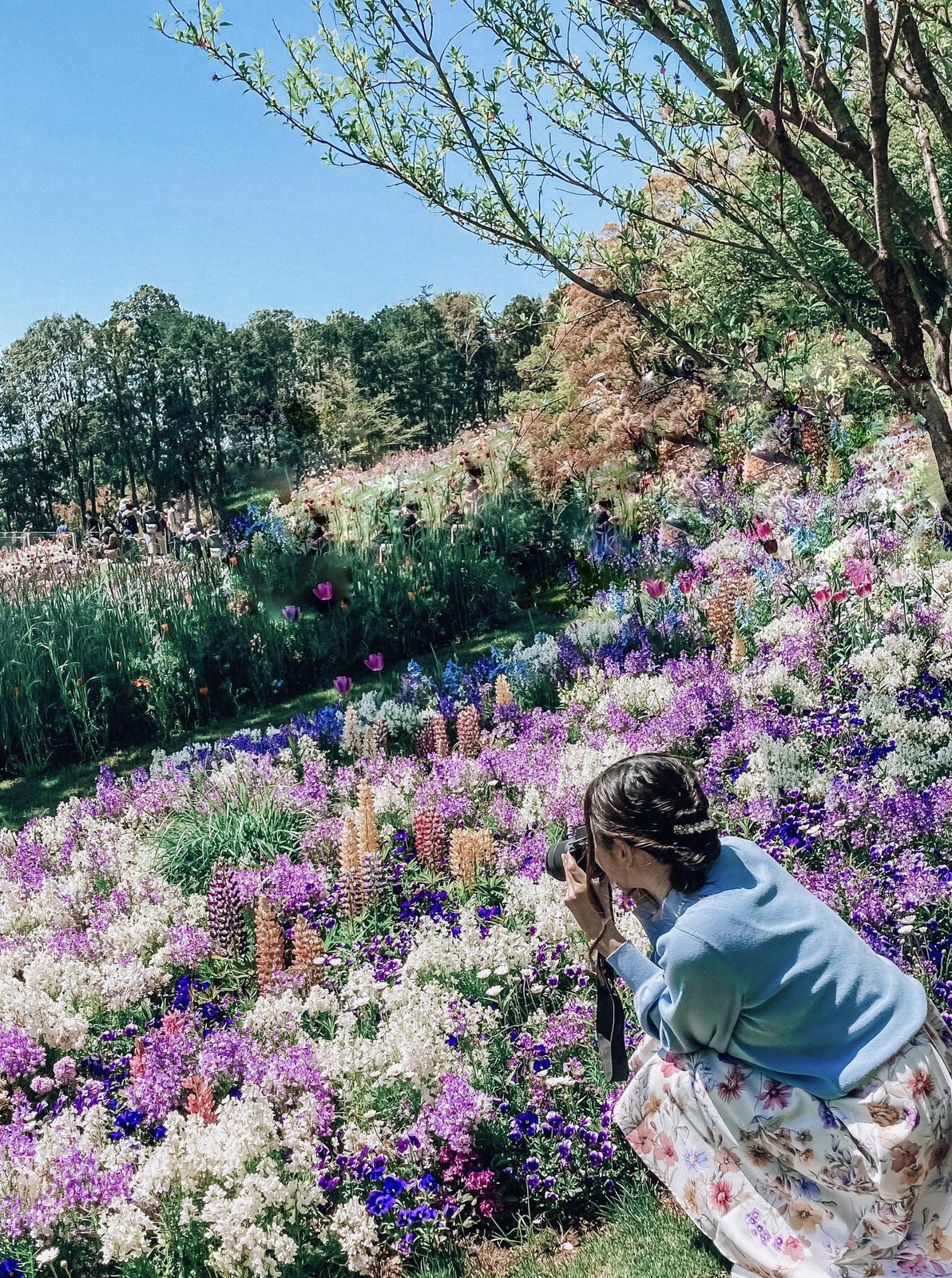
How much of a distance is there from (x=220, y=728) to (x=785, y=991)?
560 centimetres

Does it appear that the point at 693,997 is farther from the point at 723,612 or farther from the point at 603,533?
the point at 603,533

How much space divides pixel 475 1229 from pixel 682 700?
2.89 meters

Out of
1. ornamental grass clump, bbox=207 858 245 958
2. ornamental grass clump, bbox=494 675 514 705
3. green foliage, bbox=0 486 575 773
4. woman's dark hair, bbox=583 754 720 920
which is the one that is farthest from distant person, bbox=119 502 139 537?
woman's dark hair, bbox=583 754 720 920

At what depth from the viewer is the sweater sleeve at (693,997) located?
1977 mm

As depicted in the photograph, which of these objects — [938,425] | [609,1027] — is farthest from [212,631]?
[938,425]

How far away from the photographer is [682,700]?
501 centimetres

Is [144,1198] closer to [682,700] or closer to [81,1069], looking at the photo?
[81,1069]

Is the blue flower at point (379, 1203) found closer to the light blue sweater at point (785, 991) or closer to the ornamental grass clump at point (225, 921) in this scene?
the light blue sweater at point (785, 991)

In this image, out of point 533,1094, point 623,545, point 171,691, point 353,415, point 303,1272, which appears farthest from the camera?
point 353,415

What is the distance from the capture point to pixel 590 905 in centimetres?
241

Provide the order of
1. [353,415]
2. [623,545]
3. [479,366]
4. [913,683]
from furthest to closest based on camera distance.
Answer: [479,366] → [353,415] → [623,545] → [913,683]

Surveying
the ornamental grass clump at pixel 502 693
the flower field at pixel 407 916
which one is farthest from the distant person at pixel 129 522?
the ornamental grass clump at pixel 502 693

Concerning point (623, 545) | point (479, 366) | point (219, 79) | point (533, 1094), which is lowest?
point (533, 1094)

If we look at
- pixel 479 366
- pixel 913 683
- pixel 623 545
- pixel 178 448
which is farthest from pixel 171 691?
pixel 479 366
